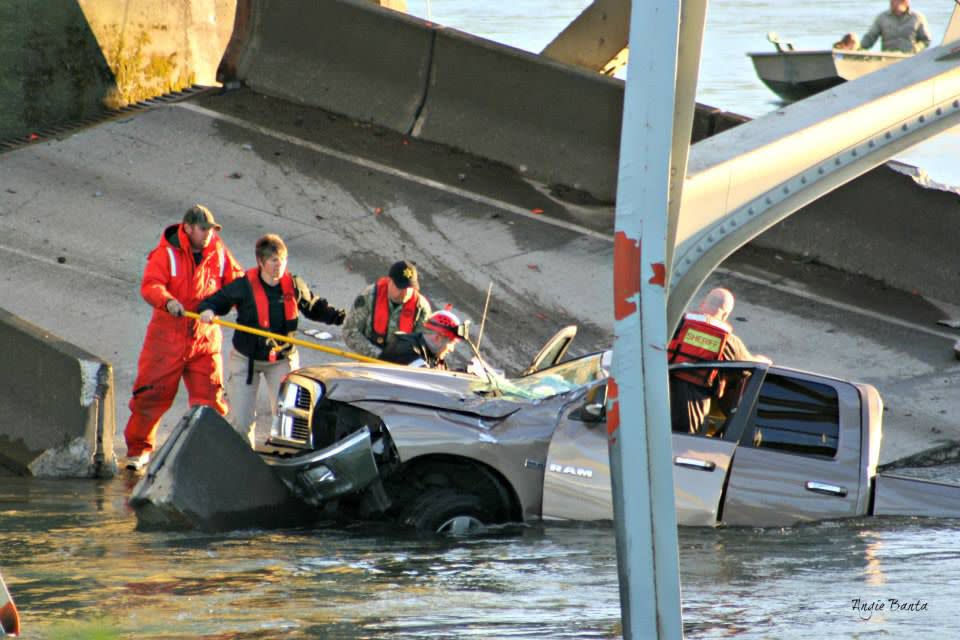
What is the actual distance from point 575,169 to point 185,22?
16.9ft

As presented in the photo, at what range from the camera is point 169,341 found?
10148 millimetres

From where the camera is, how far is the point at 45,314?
12406 millimetres

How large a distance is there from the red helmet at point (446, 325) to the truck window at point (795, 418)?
2.03 m

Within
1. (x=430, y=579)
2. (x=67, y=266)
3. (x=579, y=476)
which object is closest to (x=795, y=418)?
(x=579, y=476)

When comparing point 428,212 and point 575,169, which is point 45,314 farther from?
point 575,169

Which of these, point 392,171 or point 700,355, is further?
point 392,171

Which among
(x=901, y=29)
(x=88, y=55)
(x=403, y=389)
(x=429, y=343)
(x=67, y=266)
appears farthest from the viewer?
(x=901, y=29)

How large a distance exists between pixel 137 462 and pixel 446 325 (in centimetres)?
245

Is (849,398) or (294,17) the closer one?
(849,398)

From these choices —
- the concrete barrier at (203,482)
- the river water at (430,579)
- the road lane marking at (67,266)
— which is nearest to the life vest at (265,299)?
the river water at (430,579)

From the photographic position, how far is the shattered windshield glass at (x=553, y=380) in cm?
877

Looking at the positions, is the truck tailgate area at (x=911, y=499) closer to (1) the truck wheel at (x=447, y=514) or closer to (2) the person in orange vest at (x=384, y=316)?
(1) the truck wheel at (x=447, y=514)

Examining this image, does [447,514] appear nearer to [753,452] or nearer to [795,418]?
[753,452]

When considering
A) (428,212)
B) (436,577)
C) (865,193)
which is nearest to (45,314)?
(428,212)
